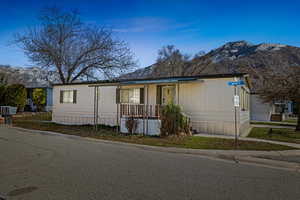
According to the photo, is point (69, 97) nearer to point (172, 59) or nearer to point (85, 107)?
point (85, 107)

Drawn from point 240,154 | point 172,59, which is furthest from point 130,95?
point 172,59

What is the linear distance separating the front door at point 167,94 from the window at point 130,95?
171 cm

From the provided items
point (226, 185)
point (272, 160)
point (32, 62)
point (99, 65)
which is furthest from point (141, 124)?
point (32, 62)

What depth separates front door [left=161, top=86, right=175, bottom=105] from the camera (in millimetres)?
13151

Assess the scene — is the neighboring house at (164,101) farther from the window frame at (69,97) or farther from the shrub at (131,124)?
the window frame at (69,97)

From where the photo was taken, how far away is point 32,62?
2047 cm

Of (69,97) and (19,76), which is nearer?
(69,97)

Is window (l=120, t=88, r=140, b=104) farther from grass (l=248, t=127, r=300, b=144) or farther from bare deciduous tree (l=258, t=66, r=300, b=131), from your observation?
bare deciduous tree (l=258, t=66, r=300, b=131)

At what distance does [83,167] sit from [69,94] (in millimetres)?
12431

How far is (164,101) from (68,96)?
8.08 m

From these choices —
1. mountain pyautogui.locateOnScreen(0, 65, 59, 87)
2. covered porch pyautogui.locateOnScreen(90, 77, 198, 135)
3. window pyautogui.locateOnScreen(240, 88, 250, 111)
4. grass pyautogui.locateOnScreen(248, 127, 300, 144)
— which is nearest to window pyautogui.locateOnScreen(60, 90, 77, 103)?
covered porch pyautogui.locateOnScreen(90, 77, 198, 135)

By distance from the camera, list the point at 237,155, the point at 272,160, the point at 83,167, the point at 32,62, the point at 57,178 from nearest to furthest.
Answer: the point at 57,178
the point at 83,167
the point at 272,160
the point at 237,155
the point at 32,62

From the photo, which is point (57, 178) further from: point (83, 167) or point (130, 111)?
point (130, 111)

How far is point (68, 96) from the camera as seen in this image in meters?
16.7
